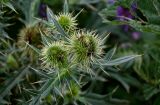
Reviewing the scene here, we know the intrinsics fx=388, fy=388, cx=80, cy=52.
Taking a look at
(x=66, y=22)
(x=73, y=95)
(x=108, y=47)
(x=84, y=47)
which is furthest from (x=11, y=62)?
(x=108, y=47)

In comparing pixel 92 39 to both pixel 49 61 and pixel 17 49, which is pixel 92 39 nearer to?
pixel 49 61

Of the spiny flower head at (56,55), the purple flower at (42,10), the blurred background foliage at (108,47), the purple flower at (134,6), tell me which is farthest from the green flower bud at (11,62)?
the purple flower at (134,6)

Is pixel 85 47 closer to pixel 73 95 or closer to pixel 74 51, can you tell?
pixel 74 51

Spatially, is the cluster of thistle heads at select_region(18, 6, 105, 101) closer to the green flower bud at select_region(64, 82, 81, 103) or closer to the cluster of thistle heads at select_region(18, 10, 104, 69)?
the cluster of thistle heads at select_region(18, 10, 104, 69)

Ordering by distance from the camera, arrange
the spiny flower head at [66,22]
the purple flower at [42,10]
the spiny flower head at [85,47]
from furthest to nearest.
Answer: the purple flower at [42,10] < the spiny flower head at [66,22] < the spiny flower head at [85,47]

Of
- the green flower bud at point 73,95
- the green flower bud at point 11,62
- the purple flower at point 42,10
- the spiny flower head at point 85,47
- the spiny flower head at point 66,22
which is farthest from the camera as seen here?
the purple flower at point 42,10

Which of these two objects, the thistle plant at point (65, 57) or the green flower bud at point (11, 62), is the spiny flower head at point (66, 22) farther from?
the green flower bud at point (11, 62)
